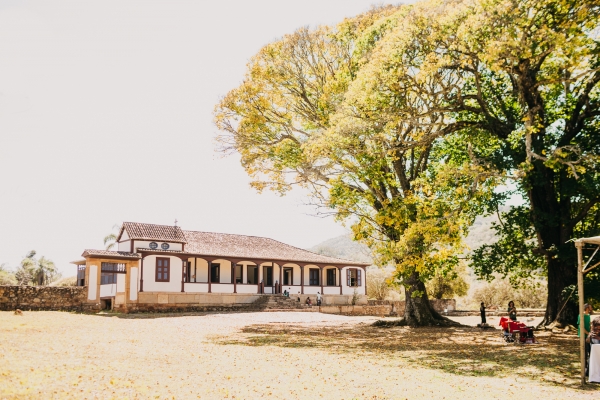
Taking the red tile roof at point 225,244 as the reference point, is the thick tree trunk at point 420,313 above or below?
below

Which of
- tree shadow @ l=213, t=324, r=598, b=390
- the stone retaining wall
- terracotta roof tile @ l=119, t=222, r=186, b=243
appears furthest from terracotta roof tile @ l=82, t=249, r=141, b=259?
tree shadow @ l=213, t=324, r=598, b=390

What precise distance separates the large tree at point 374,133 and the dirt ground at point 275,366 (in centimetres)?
352

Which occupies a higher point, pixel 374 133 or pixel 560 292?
pixel 374 133

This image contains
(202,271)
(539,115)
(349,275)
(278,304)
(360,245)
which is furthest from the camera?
(360,245)

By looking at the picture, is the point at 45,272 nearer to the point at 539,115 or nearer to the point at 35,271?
the point at 35,271

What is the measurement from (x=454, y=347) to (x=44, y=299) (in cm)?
2353

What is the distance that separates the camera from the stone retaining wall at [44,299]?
2764 centimetres

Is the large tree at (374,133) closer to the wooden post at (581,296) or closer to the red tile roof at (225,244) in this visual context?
the wooden post at (581,296)

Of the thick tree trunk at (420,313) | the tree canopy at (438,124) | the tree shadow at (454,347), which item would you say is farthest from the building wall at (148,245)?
the thick tree trunk at (420,313)

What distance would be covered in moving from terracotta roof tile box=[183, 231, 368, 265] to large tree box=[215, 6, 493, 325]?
16.7 m

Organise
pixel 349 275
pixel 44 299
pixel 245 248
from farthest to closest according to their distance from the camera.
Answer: pixel 349 275, pixel 245 248, pixel 44 299

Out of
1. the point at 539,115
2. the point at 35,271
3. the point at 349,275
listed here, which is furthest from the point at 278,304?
the point at 35,271

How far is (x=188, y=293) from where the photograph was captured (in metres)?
34.5

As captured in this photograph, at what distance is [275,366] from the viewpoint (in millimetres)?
10414
